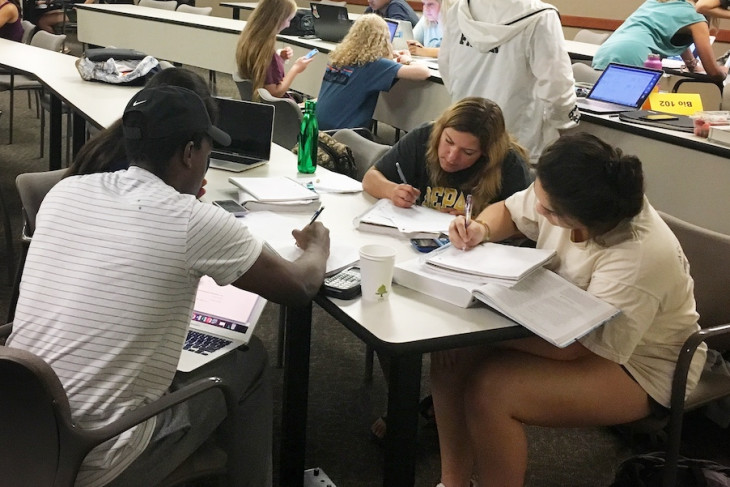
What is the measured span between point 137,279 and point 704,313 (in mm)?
1420

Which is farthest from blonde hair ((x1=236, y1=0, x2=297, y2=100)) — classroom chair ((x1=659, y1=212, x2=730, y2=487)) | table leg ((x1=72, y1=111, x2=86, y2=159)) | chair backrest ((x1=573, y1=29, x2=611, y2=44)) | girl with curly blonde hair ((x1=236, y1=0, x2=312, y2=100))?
chair backrest ((x1=573, y1=29, x2=611, y2=44))

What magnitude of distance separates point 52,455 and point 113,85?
2.75 metres

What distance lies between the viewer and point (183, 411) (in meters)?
1.42

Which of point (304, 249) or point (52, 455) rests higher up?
point (304, 249)

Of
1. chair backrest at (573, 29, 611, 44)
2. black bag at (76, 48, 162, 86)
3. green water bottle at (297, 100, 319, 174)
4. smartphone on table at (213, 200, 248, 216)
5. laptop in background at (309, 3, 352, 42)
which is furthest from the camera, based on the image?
chair backrest at (573, 29, 611, 44)

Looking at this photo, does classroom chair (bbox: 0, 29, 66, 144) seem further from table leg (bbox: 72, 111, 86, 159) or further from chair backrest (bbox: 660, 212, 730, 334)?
chair backrest (bbox: 660, 212, 730, 334)

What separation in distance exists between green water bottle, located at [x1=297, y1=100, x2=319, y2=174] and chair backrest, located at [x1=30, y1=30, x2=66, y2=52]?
9.88 ft

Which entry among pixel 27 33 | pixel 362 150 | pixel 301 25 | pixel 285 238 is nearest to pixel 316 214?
pixel 285 238

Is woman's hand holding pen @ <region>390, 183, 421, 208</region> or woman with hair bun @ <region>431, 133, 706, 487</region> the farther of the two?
woman's hand holding pen @ <region>390, 183, 421, 208</region>

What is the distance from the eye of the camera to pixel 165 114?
4.55ft

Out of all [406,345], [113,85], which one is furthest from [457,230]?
[113,85]

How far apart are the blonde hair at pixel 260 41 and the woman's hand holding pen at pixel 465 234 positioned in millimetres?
2173

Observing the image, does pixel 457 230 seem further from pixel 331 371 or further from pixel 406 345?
pixel 331 371

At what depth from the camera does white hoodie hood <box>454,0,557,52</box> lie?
299 centimetres
